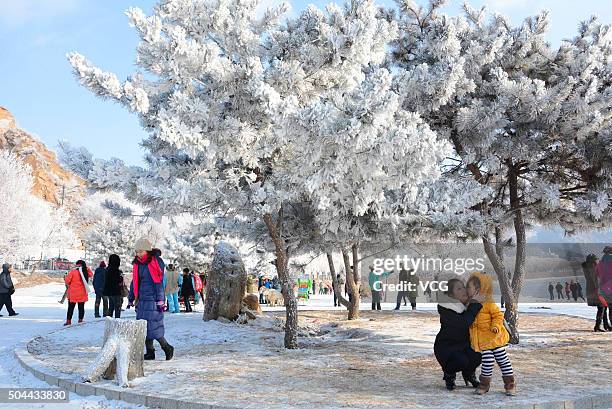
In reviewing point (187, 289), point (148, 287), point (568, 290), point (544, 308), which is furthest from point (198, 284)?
point (568, 290)

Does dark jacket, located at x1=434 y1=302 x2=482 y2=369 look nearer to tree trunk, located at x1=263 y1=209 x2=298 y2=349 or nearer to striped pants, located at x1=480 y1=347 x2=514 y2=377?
striped pants, located at x1=480 y1=347 x2=514 y2=377

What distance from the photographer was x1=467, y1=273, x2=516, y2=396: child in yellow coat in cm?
579

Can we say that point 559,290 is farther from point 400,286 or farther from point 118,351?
point 118,351

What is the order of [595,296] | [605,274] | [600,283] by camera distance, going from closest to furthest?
[605,274]
[600,283]
[595,296]

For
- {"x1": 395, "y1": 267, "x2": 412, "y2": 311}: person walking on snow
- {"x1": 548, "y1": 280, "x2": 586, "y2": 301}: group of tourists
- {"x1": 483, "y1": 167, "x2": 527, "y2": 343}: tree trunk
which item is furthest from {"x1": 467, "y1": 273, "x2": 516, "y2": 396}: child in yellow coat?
{"x1": 548, "y1": 280, "x2": 586, "y2": 301}: group of tourists

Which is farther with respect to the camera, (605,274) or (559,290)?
(559,290)

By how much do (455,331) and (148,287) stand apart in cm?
411

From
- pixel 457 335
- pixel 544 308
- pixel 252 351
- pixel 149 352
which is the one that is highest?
pixel 457 335

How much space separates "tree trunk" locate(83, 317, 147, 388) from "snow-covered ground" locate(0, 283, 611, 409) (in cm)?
28

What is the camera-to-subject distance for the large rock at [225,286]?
1280 cm

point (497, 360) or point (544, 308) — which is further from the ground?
point (544, 308)

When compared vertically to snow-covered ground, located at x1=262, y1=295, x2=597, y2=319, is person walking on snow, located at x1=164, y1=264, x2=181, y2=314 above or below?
above

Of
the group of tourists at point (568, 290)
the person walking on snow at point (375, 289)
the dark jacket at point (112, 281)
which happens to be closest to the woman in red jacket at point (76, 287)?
the dark jacket at point (112, 281)

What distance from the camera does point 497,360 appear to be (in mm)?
5828
